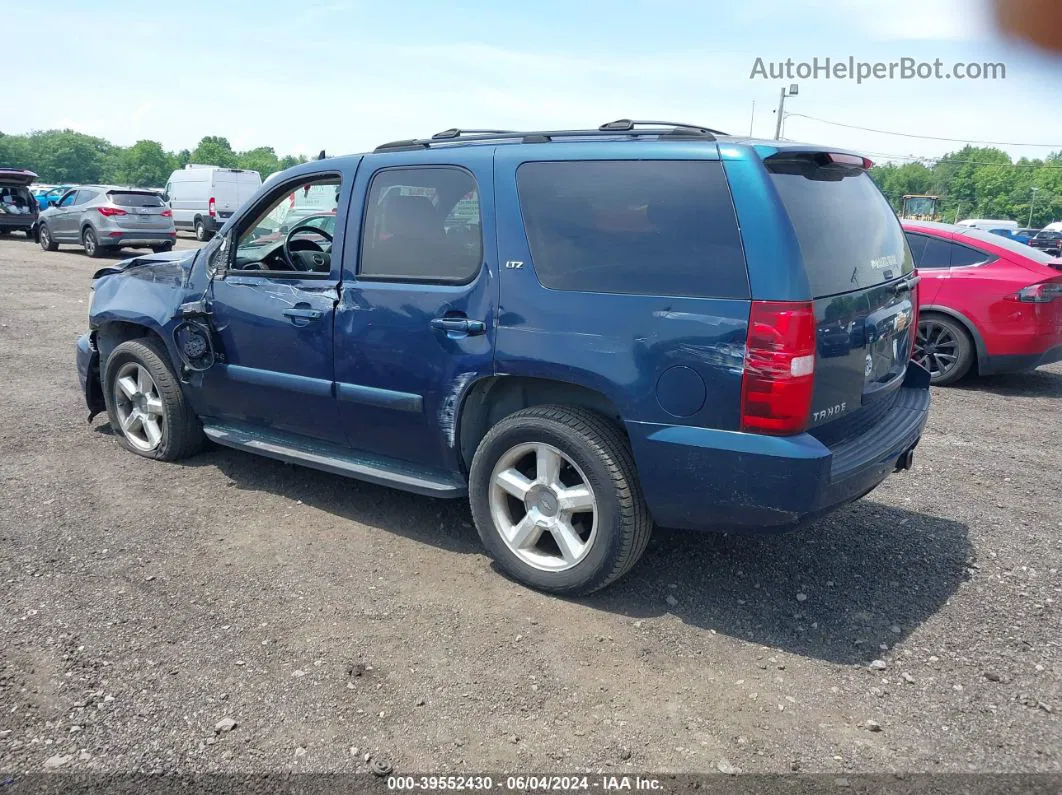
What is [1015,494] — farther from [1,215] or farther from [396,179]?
[1,215]

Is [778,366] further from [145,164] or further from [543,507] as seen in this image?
[145,164]

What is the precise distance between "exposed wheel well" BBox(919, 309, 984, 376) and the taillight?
1.61 feet

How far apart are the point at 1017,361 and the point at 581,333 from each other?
5941 millimetres

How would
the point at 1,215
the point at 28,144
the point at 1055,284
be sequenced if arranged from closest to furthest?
1. the point at 1055,284
2. the point at 1,215
3. the point at 28,144

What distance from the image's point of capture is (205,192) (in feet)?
78.2

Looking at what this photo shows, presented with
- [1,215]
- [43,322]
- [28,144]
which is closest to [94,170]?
[28,144]

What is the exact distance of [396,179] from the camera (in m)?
4.19

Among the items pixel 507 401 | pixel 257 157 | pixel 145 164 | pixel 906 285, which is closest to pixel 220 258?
pixel 507 401

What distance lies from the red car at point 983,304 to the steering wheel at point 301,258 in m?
5.33

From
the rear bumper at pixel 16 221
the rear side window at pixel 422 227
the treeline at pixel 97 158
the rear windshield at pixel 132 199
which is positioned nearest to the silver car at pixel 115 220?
the rear windshield at pixel 132 199

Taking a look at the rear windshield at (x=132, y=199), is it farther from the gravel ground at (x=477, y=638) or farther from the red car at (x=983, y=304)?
the red car at (x=983, y=304)

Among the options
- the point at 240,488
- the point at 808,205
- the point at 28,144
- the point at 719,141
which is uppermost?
the point at 28,144

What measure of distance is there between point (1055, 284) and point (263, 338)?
6.83 m

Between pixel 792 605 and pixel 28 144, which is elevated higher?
pixel 28 144
